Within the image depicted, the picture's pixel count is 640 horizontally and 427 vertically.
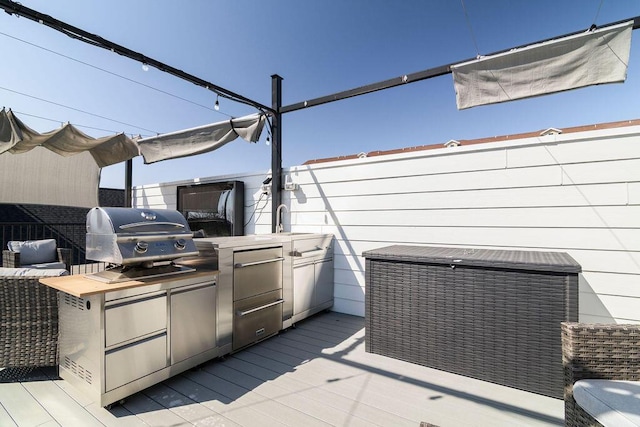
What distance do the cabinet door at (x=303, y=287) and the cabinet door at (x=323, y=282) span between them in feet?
0.28

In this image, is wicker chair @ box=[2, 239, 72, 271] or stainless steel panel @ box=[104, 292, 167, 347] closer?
stainless steel panel @ box=[104, 292, 167, 347]

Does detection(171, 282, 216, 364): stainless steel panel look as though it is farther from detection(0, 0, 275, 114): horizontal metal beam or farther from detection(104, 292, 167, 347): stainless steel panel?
detection(0, 0, 275, 114): horizontal metal beam

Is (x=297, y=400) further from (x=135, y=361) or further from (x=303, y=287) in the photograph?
(x=303, y=287)

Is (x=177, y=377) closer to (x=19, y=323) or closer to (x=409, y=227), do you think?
(x=19, y=323)

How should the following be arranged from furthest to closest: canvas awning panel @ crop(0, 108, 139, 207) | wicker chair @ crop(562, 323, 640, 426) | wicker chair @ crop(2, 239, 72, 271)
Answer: wicker chair @ crop(2, 239, 72, 271) → canvas awning panel @ crop(0, 108, 139, 207) → wicker chair @ crop(562, 323, 640, 426)

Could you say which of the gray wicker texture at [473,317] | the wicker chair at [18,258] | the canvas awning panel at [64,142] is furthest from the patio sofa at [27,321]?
the wicker chair at [18,258]

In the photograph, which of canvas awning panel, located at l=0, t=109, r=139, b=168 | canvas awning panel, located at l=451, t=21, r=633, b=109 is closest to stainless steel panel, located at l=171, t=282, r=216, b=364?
canvas awning panel, located at l=451, t=21, r=633, b=109

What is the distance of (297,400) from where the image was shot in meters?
2.00

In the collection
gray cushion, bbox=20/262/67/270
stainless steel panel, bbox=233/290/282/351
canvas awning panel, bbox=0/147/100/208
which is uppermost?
canvas awning panel, bbox=0/147/100/208

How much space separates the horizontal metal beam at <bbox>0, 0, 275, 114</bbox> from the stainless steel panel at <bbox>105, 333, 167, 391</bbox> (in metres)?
2.67

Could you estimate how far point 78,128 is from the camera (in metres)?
4.05

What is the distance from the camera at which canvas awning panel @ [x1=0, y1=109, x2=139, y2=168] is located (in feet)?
11.6

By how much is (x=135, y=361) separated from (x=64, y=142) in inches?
154

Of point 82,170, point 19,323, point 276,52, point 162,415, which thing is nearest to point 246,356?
point 162,415
